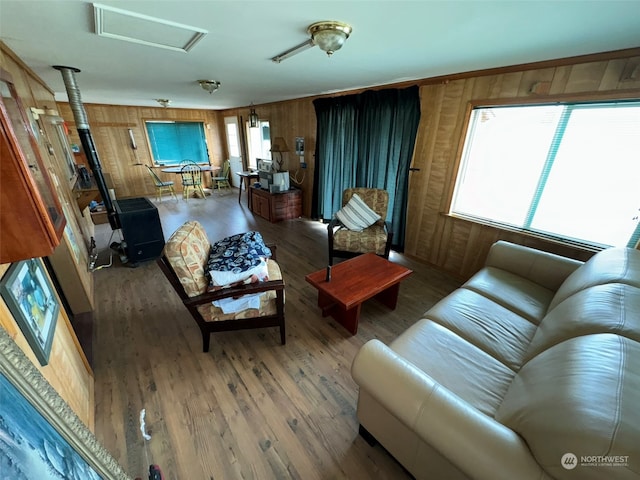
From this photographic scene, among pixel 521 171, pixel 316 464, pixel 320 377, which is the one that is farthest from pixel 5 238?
pixel 521 171

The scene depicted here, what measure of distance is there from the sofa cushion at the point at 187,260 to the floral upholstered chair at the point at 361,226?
1.56 meters

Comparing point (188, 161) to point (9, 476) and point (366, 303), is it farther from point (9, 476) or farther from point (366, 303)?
point (9, 476)

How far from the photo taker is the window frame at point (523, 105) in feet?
6.25

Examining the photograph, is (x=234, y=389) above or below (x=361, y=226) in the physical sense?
below

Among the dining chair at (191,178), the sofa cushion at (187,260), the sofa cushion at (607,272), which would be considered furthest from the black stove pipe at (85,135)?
the sofa cushion at (607,272)

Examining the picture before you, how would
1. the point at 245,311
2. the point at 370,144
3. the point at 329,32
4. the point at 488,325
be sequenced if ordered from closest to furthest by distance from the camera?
the point at 329,32
the point at 488,325
the point at 245,311
the point at 370,144

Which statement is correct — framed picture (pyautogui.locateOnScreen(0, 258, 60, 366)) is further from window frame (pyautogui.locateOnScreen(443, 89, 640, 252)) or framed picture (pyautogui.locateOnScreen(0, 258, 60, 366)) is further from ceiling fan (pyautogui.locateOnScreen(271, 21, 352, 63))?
window frame (pyautogui.locateOnScreen(443, 89, 640, 252))

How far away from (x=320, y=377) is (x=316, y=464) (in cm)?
51

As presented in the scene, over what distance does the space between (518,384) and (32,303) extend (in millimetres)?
2138

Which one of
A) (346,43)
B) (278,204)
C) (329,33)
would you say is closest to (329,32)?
(329,33)

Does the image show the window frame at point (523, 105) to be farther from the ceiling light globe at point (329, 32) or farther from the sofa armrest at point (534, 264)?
the ceiling light globe at point (329, 32)

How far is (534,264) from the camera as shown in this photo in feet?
6.69

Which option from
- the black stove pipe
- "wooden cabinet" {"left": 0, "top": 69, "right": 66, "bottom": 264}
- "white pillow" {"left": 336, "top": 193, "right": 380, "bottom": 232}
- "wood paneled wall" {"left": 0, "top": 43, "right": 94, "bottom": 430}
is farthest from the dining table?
"wooden cabinet" {"left": 0, "top": 69, "right": 66, "bottom": 264}

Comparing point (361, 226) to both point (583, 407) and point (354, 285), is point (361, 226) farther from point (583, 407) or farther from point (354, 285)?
point (583, 407)
